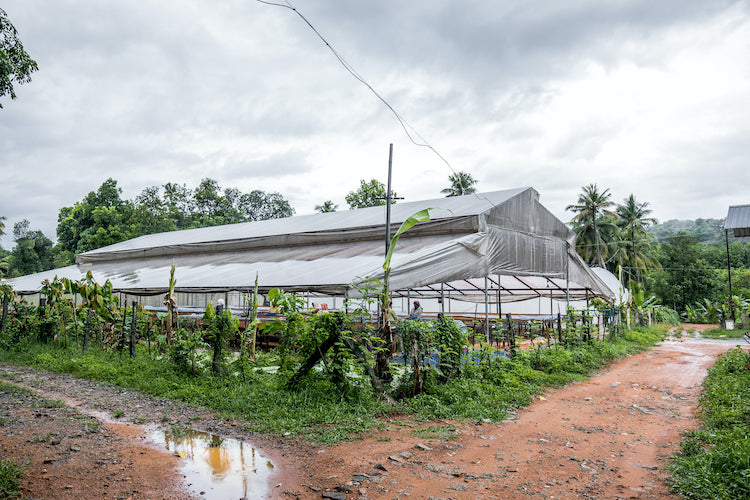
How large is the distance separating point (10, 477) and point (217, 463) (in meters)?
1.50

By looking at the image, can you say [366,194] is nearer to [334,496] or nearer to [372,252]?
[372,252]

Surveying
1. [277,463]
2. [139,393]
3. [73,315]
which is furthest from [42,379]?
[277,463]

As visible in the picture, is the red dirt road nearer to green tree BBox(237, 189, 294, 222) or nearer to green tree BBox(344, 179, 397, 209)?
green tree BBox(344, 179, 397, 209)

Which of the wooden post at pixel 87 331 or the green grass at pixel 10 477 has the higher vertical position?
the wooden post at pixel 87 331

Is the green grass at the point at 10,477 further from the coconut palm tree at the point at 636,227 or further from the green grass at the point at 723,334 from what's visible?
the coconut palm tree at the point at 636,227

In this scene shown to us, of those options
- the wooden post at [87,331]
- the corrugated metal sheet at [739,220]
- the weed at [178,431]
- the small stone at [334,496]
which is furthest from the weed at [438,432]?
the corrugated metal sheet at [739,220]

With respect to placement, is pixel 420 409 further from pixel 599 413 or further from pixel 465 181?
pixel 465 181

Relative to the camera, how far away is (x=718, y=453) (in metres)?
4.09

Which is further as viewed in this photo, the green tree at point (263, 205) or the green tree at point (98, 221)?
the green tree at point (263, 205)

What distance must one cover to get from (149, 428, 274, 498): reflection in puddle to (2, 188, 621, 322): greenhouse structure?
3.08 meters

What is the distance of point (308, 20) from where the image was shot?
6.30 m

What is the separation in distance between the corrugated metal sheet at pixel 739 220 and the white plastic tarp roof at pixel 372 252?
421 centimetres

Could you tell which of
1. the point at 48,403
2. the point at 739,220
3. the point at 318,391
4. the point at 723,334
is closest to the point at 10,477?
the point at 48,403

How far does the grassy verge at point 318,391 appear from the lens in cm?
554
